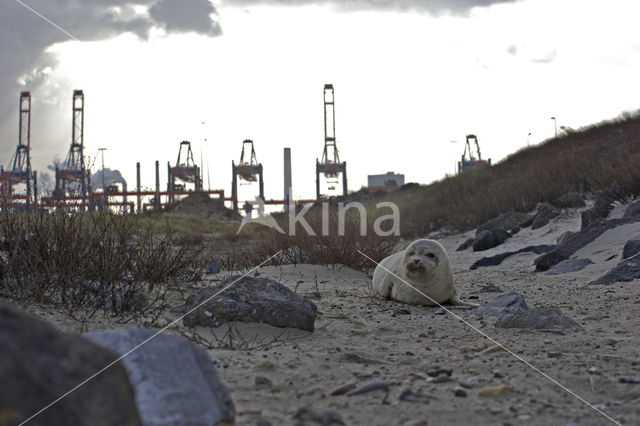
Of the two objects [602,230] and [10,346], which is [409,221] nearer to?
[602,230]

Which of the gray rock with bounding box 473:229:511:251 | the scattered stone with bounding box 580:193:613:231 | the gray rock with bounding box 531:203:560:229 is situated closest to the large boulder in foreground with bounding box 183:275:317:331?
the scattered stone with bounding box 580:193:613:231

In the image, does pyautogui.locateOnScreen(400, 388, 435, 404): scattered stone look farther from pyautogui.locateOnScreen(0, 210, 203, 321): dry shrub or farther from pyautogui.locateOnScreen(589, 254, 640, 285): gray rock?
pyautogui.locateOnScreen(589, 254, 640, 285): gray rock

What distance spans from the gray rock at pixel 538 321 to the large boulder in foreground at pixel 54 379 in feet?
9.75

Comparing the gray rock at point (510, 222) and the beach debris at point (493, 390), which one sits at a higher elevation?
the gray rock at point (510, 222)

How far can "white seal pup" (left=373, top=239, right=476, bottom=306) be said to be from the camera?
4.95 metres

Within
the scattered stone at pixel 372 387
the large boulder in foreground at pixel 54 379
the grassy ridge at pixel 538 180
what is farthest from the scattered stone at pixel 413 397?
the grassy ridge at pixel 538 180

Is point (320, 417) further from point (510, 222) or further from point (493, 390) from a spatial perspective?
point (510, 222)

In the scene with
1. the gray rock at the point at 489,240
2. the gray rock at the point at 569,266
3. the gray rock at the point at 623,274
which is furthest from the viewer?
the gray rock at the point at 489,240

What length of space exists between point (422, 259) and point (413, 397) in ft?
8.97

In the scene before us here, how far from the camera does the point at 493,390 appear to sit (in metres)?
2.32

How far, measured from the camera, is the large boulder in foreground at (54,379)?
1.15 m

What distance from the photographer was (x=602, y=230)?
312 inches

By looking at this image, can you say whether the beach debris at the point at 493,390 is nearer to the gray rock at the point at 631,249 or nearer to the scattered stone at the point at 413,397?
the scattered stone at the point at 413,397

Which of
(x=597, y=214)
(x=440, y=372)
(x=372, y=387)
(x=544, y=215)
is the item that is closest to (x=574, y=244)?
(x=597, y=214)
